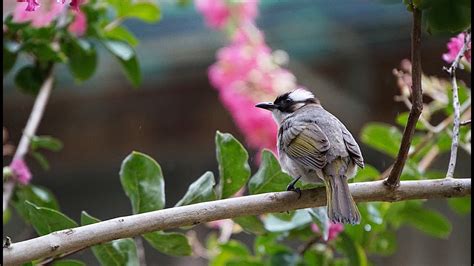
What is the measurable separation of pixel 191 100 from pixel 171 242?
7.83ft

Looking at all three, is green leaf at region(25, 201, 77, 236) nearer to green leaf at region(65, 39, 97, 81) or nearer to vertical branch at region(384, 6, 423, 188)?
vertical branch at region(384, 6, 423, 188)

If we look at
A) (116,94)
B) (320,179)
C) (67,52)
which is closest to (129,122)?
(116,94)

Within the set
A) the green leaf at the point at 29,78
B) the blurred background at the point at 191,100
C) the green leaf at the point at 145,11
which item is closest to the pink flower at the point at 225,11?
the blurred background at the point at 191,100

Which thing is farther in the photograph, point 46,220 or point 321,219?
point 321,219

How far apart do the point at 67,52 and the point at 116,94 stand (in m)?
1.96

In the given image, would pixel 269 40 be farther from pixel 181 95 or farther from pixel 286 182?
pixel 286 182

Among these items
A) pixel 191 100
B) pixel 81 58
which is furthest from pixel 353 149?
pixel 191 100

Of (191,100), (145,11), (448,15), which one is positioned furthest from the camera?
(191,100)

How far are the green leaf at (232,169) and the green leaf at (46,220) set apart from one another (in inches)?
9.3

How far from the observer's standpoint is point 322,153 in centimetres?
138

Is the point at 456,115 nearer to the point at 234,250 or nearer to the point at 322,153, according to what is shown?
the point at 322,153

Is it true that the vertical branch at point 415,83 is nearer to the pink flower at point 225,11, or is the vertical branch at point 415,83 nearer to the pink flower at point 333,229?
the pink flower at point 333,229

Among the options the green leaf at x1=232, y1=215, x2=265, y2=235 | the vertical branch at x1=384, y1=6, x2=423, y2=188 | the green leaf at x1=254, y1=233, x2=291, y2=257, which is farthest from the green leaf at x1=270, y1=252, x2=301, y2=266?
the vertical branch at x1=384, y1=6, x2=423, y2=188

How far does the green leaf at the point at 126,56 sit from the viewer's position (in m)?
1.64
